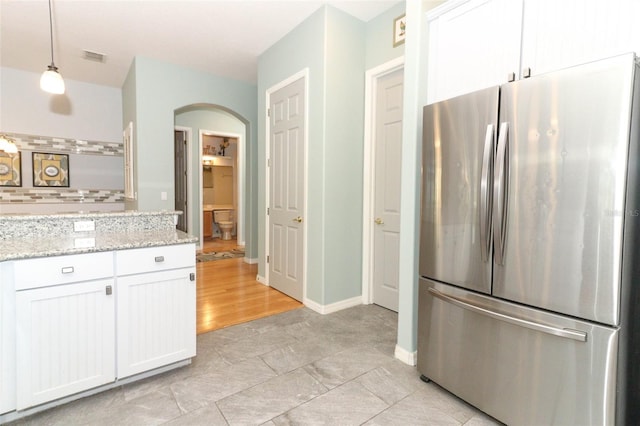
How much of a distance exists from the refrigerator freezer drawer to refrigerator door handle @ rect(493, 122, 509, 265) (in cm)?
38

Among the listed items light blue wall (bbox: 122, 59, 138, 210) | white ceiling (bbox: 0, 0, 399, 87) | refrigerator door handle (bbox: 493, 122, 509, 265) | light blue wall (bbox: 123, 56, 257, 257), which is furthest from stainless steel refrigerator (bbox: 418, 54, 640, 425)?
light blue wall (bbox: 122, 59, 138, 210)

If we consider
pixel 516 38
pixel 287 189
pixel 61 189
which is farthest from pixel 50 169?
pixel 516 38

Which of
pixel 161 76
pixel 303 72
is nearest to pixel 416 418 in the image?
pixel 303 72

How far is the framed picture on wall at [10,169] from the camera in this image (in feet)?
15.3

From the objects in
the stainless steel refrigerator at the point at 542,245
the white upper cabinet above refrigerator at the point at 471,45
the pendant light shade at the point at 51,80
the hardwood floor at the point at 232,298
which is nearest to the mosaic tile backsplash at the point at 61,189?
the hardwood floor at the point at 232,298

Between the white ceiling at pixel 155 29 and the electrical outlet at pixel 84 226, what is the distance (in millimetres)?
2138

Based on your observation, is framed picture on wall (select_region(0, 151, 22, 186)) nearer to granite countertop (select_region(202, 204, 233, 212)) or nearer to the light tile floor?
granite countertop (select_region(202, 204, 233, 212))

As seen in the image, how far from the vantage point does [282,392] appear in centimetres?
196

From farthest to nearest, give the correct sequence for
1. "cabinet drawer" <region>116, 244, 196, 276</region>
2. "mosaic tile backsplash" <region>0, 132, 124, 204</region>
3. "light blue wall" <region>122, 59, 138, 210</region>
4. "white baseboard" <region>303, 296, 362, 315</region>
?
"mosaic tile backsplash" <region>0, 132, 124, 204</region> < "light blue wall" <region>122, 59, 138, 210</region> < "white baseboard" <region>303, 296, 362, 315</region> < "cabinet drawer" <region>116, 244, 196, 276</region>

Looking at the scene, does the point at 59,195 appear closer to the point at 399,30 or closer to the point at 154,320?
the point at 154,320

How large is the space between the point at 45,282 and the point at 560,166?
2.54 meters

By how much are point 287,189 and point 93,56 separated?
10.1 feet

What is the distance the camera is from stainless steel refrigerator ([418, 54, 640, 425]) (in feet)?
4.29

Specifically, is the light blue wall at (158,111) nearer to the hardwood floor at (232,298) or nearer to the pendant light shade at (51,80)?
the hardwood floor at (232,298)
